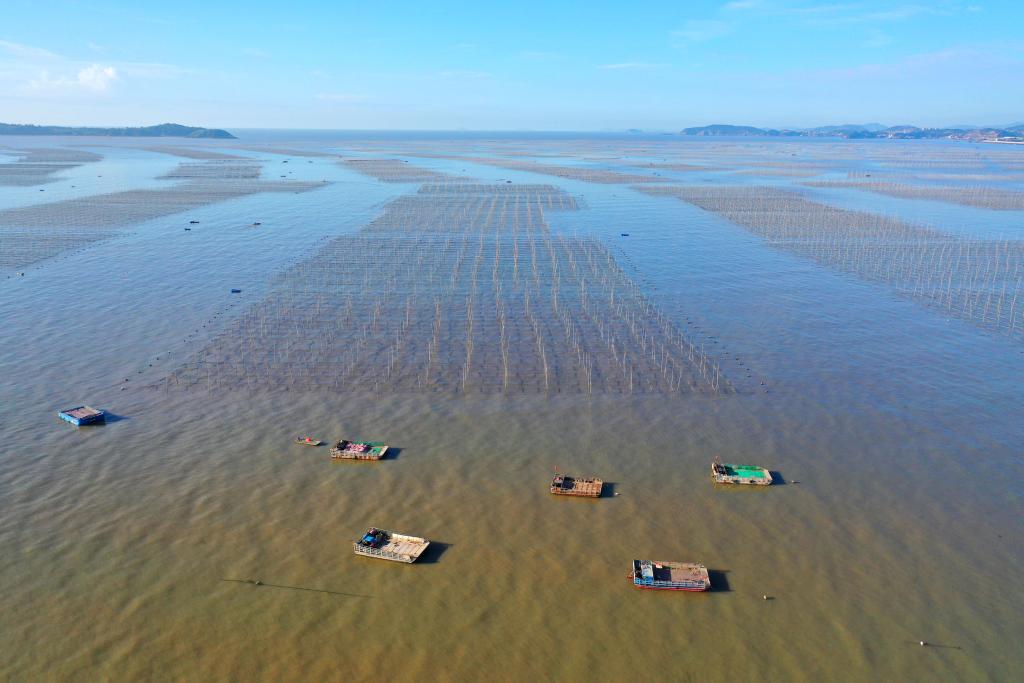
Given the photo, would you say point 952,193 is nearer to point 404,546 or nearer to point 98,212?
point 404,546

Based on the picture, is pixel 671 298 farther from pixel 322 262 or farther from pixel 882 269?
pixel 322 262

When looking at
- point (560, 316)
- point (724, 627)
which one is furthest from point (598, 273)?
point (724, 627)

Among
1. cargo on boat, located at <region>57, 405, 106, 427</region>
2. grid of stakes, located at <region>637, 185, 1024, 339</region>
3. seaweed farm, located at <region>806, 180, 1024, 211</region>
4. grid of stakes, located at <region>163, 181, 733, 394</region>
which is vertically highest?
seaweed farm, located at <region>806, 180, 1024, 211</region>

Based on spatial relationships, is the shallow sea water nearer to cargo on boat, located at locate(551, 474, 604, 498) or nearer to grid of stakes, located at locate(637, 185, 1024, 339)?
cargo on boat, located at locate(551, 474, 604, 498)

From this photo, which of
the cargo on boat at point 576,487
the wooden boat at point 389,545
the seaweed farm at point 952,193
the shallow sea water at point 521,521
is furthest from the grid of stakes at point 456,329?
the seaweed farm at point 952,193

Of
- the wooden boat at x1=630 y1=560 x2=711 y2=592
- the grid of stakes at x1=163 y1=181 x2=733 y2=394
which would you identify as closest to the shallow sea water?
the wooden boat at x1=630 y1=560 x2=711 y2=592

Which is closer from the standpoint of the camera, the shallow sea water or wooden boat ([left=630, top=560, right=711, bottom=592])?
the shallow sea water
